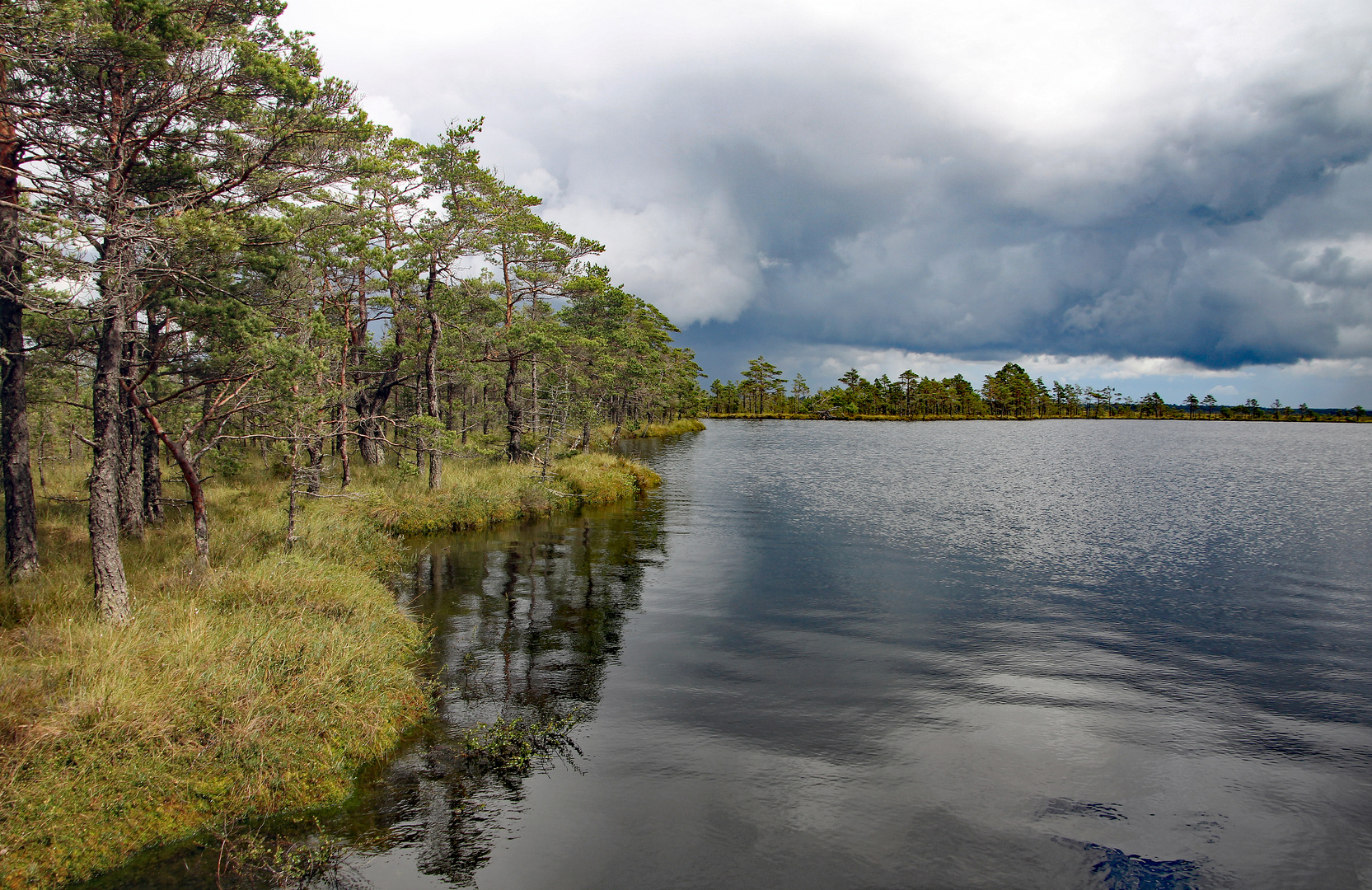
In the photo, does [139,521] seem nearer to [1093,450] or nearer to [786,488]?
[786,488]

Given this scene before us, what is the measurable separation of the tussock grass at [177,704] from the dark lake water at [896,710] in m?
1.26

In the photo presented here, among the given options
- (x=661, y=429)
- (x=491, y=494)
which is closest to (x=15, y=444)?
(x=491, y=494)

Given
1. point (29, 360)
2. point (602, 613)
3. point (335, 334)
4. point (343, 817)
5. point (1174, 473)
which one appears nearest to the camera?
point (343, 817)

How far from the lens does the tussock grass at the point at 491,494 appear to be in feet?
83.7

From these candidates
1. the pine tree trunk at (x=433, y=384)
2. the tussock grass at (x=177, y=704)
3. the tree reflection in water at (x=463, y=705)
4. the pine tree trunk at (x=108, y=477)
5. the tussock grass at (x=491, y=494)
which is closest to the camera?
the tussock grass at (x=177, y=704)

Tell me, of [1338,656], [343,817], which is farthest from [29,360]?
[1338,656]

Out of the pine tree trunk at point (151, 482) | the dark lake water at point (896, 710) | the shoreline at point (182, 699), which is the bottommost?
the dark lake water at point (896, 710)

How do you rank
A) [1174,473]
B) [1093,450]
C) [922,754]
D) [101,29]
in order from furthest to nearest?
[1093,450], [1174,473], [922,754], [101,29]

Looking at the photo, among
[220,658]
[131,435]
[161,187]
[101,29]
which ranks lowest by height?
[220,658]

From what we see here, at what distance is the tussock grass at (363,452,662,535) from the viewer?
25.5 meters

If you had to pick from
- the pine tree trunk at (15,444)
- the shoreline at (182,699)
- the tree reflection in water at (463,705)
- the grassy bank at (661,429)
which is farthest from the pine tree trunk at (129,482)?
the grassy bank at (661,429)

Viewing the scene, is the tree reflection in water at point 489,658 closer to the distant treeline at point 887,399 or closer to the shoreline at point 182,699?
the shoreline at point 182,699

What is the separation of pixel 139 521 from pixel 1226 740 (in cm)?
2500

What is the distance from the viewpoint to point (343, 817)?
8.30 meters
